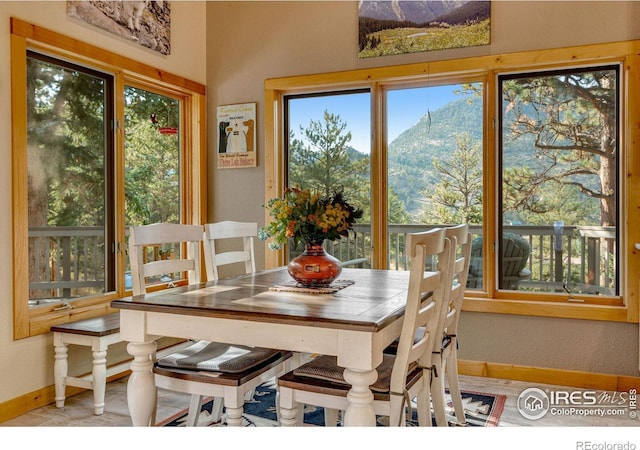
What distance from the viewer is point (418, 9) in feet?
11.7

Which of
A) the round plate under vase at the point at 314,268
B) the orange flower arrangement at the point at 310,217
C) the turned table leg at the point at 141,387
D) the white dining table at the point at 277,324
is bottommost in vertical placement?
the turned table leg at the point at 141,387

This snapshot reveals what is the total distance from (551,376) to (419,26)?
251 cm

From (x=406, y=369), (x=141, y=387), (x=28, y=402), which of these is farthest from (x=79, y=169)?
(x=406, y=369)

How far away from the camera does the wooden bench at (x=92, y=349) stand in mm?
2754

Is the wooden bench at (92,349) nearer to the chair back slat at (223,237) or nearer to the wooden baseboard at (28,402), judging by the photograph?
the wooden baseboard at (28,402)

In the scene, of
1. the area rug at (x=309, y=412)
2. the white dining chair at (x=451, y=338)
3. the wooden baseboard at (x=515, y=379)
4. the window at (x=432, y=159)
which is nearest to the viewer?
the white dining chair at (x=451, y=338)

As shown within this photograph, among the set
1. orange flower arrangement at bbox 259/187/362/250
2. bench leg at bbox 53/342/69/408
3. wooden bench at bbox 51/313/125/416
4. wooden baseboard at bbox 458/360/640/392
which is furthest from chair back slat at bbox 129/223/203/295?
wooden baseboard at bbox 458/360/640/392

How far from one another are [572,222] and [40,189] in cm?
330

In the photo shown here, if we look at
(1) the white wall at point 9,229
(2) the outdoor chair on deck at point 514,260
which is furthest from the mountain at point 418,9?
(1) the white wall at point 9,229

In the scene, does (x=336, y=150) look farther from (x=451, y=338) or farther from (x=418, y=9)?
(x=451, y=338)

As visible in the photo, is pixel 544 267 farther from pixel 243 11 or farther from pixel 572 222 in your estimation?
pixel 243 11

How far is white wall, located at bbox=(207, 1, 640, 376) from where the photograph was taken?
10.3ft

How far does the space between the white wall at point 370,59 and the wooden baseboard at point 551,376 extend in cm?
4
